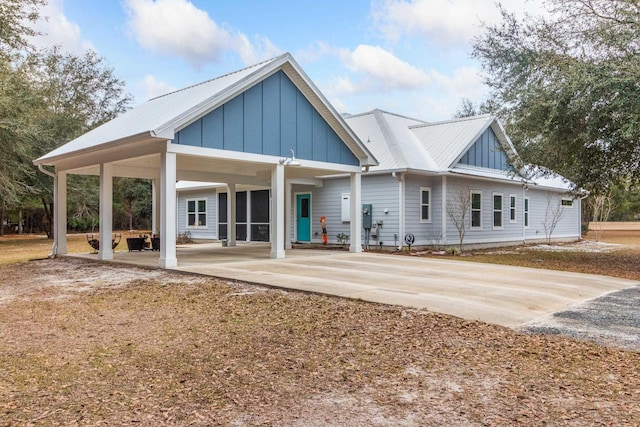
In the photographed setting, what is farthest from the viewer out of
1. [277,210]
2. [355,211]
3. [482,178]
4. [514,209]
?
[514,209]

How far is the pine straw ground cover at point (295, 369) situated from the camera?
328cm

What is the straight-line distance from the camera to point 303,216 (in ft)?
63.1

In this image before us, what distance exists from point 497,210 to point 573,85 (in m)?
8.89

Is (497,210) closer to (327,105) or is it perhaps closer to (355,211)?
(355,211)

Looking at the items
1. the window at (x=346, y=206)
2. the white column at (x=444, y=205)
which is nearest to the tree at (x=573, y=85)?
the white column at (x=444, y=205)

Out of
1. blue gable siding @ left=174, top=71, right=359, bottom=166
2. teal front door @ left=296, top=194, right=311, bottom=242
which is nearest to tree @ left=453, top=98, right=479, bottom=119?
teal front door @ left=296, top=194, right=311, bottom=242

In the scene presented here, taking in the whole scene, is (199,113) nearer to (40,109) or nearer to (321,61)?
(321,61)

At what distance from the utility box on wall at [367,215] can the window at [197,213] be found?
904 centimetres

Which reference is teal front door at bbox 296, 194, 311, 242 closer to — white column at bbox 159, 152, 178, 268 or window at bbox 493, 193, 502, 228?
window at bbox 493, 193, 502, 228

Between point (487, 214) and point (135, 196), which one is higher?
point (135, 196)

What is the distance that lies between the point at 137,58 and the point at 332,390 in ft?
66.4

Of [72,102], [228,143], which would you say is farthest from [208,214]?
[72,102]

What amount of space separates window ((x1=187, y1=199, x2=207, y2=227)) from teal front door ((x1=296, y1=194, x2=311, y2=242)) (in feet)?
18.6

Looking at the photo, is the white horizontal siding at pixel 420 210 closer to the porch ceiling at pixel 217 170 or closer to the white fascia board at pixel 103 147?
the porch ceiling at pixel 217 170
